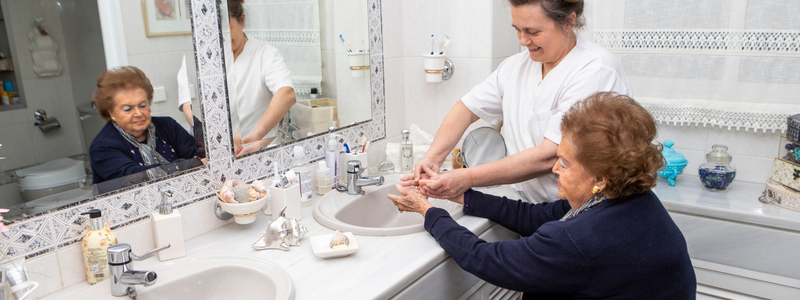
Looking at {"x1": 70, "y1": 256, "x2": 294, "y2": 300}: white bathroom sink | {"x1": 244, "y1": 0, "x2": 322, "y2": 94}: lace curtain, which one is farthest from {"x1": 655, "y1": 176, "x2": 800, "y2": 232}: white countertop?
{"x1": 70, "y1": 256, "x2": 294, "y2": 300}: white bathroom sink

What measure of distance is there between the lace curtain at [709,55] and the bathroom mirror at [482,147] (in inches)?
30.0

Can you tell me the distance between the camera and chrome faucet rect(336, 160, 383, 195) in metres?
1.91

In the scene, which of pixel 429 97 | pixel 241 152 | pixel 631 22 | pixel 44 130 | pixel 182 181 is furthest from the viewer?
pixel 429 97

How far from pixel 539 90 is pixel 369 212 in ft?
2.48

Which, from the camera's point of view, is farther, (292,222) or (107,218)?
(292,222)

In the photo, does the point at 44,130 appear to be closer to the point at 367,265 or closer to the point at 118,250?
the point at 118,250

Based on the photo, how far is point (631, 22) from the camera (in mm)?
2309

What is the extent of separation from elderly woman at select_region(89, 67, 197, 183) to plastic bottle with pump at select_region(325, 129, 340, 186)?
1.85 feet

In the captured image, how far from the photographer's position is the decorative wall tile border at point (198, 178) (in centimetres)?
124

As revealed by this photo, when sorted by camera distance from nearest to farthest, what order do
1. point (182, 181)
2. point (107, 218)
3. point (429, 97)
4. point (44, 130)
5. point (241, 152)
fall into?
point (44, 130), point (107, 218), point (182, 181), point (241, 152), point (429, 97)

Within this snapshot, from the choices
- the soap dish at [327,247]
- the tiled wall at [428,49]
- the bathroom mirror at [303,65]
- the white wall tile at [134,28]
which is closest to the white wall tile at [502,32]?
the tiled wall at [428,49]

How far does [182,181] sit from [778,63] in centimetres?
226

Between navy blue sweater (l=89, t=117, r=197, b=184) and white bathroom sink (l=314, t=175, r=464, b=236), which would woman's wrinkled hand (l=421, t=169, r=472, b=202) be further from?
navy blue sweater (l=89, t=117, r=197, b=184)

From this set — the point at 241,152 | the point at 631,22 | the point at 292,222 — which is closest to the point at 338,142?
the point at 241,152
